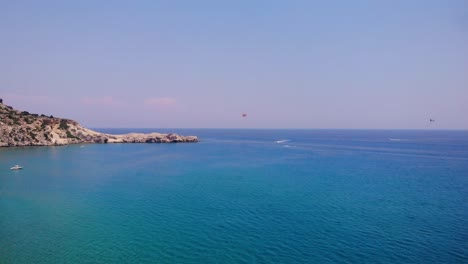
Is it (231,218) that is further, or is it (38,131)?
(38,131)

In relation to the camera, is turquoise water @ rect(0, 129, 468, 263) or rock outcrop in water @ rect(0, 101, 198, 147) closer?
turquoise water @ rect(0, 129, 468, 263)

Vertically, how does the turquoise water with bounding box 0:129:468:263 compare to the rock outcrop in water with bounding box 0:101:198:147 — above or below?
below

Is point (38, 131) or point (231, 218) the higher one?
point (38, 131)

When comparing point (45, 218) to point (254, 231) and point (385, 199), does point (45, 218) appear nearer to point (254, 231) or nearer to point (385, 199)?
point (254, 231)

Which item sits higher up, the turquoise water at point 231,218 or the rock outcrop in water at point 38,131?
the rock outcrop in water at point 38,131

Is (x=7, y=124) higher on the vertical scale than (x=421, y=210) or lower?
higher

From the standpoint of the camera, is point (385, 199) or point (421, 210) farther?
point (385, 199)

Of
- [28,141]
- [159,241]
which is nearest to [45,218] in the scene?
[159,241]

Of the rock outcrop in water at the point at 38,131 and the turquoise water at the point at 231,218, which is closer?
the turquoise water at the point at 231,218
